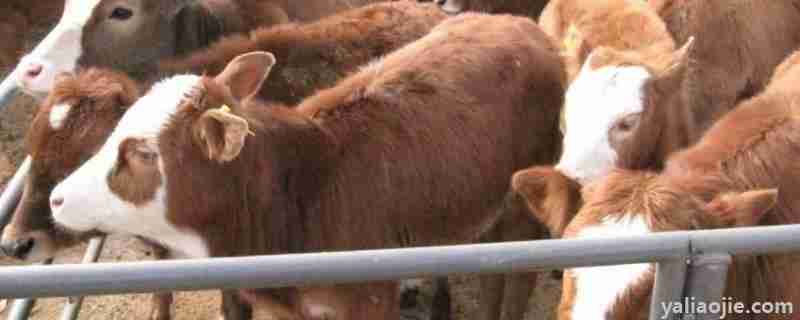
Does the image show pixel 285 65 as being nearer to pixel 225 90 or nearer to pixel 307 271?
pixel 225 90

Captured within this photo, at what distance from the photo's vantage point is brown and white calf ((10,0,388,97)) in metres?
4.11

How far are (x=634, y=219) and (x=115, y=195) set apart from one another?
5.50 ft

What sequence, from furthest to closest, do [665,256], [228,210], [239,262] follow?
[228,210] → [665,256] → [239,262]

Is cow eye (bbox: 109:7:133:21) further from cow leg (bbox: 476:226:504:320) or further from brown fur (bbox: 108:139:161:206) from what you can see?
cow leg (bbox: 476:226:504:320)

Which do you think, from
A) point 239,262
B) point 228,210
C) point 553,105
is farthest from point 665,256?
point 553,105

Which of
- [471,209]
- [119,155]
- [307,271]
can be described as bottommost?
[471,209]

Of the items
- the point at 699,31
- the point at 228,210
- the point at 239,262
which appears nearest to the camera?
the point at 239,262

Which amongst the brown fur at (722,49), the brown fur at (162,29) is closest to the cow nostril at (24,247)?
the brown fur at (162,29)

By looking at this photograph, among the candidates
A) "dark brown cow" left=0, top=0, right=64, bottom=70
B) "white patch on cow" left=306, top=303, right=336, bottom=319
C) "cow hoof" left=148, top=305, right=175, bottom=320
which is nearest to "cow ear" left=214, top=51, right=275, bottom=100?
"white patch on cow" left=306, top=303, right=336, bottom=319

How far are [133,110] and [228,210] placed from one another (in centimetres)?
48

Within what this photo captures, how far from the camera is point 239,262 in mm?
1707

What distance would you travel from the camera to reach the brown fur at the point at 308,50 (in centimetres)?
390

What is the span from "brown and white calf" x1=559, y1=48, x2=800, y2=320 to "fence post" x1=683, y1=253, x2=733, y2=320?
1.19 ft

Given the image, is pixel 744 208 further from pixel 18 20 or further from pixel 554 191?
pixel 18 20
